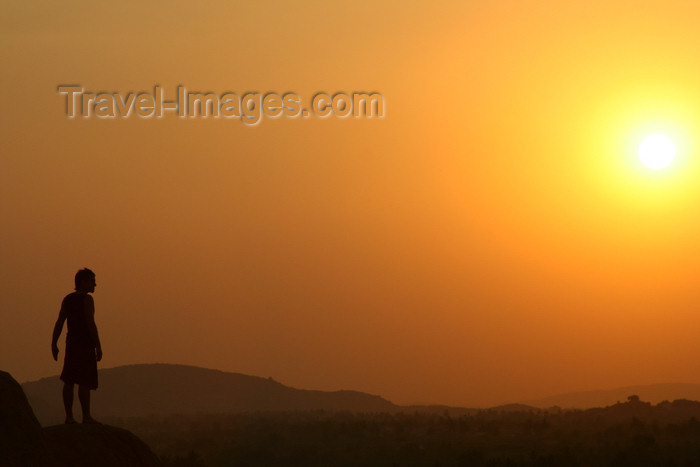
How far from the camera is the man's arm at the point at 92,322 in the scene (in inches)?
656

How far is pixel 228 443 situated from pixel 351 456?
9335mm

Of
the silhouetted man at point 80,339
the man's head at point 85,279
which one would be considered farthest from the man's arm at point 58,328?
the man's head at point 85,279

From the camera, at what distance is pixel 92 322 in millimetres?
16750

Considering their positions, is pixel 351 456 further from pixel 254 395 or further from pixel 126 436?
pixel 254 395

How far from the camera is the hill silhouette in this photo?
140750mm

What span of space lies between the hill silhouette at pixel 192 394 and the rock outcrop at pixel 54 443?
121 m

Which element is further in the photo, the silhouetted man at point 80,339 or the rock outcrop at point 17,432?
the silhouetted man at point 80,339

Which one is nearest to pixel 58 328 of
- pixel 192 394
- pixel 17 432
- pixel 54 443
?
pixel 54 443

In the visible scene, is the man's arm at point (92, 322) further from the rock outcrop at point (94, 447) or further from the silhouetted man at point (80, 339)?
the rock outcrop at point (94, 447)

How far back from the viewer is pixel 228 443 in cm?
4953

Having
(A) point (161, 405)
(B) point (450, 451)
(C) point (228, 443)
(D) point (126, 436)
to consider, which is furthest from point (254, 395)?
(D) point (126, 436)

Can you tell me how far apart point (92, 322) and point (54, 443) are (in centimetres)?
188

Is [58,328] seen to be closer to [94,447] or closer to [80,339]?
[80,339]

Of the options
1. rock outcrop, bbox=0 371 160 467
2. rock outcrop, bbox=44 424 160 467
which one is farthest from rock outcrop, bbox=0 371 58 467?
rock outcrop, bbox=44 424 160 467
